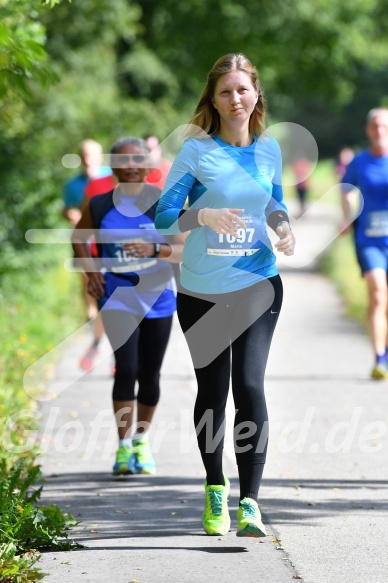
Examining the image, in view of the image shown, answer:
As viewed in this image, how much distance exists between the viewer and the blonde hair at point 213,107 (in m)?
5.62

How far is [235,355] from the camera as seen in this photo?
18.4 feet

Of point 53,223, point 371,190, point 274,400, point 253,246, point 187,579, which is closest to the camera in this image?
point 187,579

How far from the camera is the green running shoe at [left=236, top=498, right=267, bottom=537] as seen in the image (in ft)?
18.0

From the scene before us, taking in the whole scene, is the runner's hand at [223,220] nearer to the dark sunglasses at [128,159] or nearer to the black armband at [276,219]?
the black armband at [276,219]

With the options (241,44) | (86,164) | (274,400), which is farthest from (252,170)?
(241,44)

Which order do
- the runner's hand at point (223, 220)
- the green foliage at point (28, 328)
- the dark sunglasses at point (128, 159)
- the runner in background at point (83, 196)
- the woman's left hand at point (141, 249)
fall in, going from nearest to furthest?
the runner's hand at point (223, 220)
the woman's left hand at point (141, 249)
the dark sunglasses at point (128, 159)
the green foliage at point (28, 328)
the runner in background at point (83, 196)

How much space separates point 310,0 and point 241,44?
1.96 meters

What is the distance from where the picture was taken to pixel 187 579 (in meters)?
4.93

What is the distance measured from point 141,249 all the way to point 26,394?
9.18 feet

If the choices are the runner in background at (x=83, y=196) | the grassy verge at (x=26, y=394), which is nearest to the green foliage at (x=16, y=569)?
the grassy verge at (x=26, y=394)

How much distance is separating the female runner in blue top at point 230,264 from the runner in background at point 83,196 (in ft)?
19.4

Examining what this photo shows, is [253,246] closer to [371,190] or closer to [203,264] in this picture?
[203,264]

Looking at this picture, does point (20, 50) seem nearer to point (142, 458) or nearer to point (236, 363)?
point (236, 363)

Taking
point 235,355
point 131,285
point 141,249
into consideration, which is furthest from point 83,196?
point 235,355
